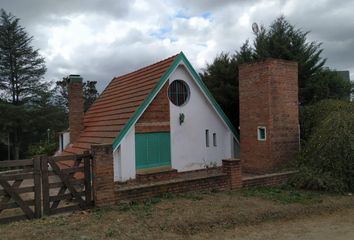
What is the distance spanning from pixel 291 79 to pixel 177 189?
7.45 metres

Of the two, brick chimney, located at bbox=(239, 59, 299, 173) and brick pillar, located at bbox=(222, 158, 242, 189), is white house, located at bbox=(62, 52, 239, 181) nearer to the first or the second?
brick chimney, located at bbox=(239, 59, 299, 173)

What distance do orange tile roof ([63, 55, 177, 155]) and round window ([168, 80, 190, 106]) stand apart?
891 mm

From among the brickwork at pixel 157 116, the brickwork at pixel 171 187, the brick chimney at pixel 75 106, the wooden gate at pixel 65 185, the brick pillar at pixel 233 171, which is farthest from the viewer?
the brick chimney at pixel 75 106

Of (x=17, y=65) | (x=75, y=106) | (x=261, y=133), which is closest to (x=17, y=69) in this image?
(x=17, y=65)

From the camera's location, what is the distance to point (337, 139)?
12086mm

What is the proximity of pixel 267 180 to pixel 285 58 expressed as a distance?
10.0 m

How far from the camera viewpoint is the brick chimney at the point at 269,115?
47.0ft

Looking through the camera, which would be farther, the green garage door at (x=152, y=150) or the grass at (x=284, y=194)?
the green garage door at (x=152, y=150)

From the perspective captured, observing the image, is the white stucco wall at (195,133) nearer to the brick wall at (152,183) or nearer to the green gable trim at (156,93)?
the green gable trim at (156,93)

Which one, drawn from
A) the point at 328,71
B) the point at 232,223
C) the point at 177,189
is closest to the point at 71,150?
the point at 177,189

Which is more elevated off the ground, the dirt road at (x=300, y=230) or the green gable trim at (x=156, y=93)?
the green gable trim at (x=156, y=93)

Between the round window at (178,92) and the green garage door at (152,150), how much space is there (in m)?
1.55

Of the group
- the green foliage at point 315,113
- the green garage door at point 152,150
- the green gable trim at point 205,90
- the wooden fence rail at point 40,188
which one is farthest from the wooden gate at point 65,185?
the green foliage at point 315,113

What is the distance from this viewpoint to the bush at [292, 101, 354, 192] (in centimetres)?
1159
